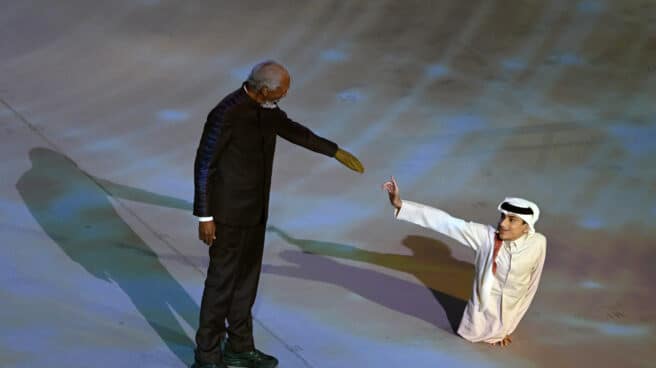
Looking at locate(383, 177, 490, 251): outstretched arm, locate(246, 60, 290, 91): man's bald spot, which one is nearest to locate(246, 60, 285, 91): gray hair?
locate(246, 60, 290, 91): man's bald spot

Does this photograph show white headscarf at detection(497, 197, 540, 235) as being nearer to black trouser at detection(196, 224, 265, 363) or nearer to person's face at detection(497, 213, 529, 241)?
person's face at detection(497, 213, 529, 241)

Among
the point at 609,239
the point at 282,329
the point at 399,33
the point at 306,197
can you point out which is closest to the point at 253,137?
the point at 282,329

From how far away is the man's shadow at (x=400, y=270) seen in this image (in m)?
4.45

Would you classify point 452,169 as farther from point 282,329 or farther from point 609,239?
point 282,329

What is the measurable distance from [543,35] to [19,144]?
369 centimetres

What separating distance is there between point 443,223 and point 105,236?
1.69 metres

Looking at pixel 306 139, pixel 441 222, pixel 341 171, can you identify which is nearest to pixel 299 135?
pixel 306 139

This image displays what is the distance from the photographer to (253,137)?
3389 mm

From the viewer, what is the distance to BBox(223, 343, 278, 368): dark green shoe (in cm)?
372

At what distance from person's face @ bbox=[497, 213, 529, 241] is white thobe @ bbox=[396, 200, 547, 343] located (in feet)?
0.14

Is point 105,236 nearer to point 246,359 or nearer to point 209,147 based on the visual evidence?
point 246,359

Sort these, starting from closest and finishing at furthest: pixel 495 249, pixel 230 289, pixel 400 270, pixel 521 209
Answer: pixel 230 289 → pixel 521 209 → pixel 495 249 → pixel 400 270

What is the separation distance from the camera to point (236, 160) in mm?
3391

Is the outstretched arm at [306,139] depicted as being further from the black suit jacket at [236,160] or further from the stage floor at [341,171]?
the stage floor at [341,171]
